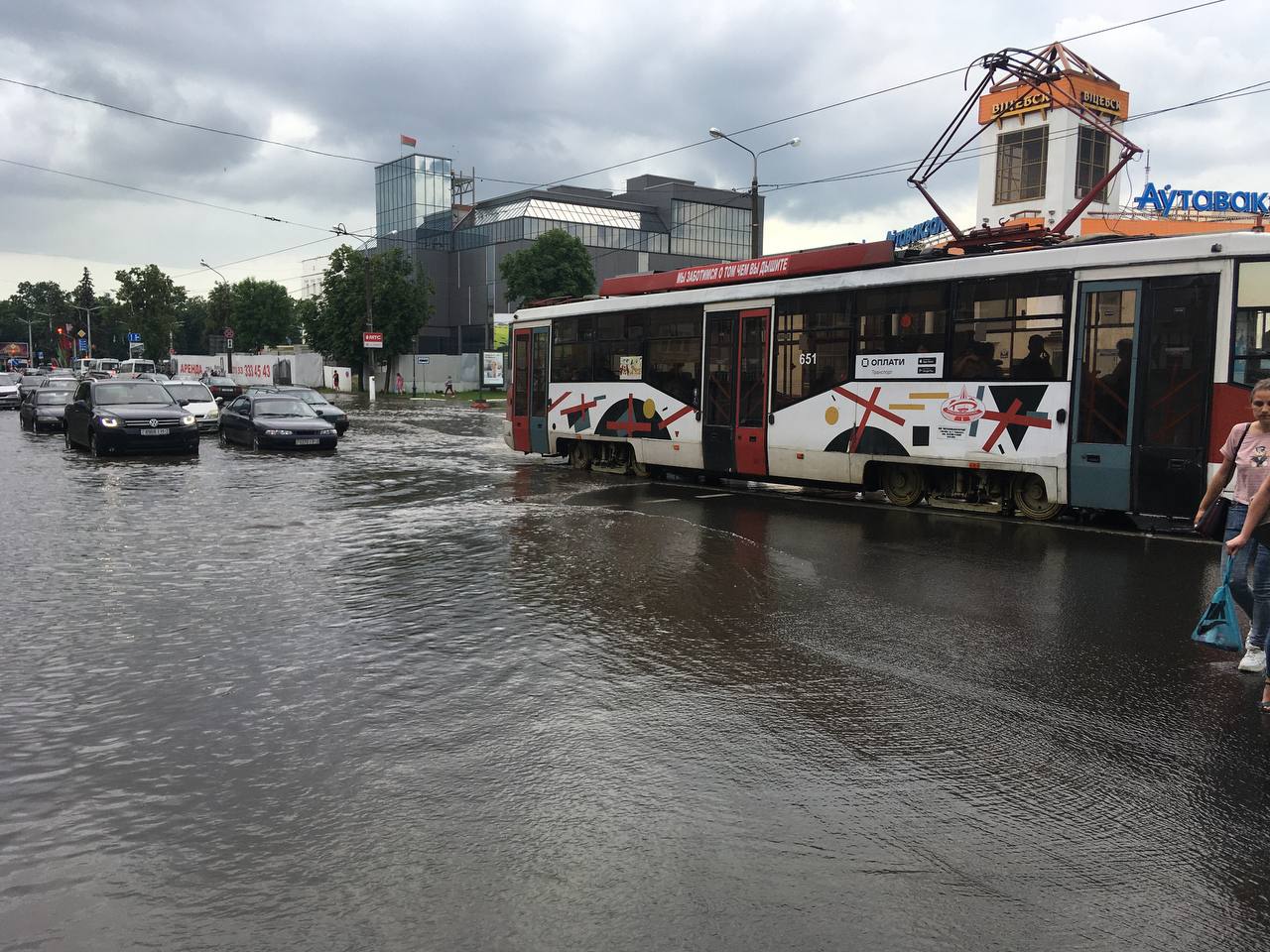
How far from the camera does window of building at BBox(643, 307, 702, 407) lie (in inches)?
695

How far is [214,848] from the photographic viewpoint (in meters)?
3.90

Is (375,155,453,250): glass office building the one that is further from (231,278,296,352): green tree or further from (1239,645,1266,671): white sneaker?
(1239,645,1266,671): white sneaker

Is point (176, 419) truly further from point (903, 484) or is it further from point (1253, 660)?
point (1253, 660)

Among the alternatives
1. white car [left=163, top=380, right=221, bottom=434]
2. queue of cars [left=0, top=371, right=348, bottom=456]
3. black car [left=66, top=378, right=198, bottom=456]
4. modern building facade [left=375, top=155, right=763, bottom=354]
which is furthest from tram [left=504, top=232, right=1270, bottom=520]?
modern building facade [left=375, top=155, right=763, bottom=354]

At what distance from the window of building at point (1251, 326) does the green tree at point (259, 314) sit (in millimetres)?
122096

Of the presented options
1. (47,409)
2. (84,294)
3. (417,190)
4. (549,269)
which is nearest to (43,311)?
(84,294)

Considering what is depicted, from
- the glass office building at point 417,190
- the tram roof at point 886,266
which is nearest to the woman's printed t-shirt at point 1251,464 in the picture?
the tram roof at point 886,266

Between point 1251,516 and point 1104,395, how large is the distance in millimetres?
7010

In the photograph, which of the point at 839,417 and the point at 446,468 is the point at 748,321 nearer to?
the point at 839,417

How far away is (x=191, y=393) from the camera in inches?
1195

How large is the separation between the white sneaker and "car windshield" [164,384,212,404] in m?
28.6

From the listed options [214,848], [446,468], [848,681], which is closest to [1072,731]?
[848,681]

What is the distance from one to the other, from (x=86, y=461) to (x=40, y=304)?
602ft

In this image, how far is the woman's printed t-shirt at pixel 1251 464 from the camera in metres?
5.98
